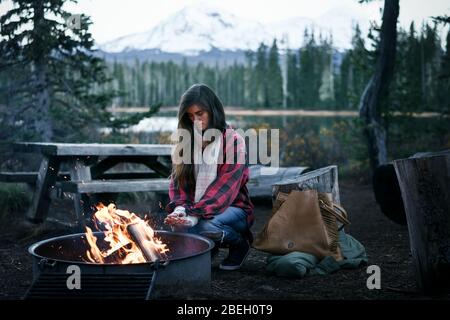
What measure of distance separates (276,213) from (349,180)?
26.5ft

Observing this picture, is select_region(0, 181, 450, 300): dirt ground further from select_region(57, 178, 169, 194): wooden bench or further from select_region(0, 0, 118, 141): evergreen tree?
select_region(0, 0, 118, 141): evergreen tree

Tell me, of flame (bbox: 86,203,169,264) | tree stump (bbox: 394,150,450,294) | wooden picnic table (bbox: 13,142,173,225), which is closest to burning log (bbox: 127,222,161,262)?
flame (bbox: 86,203,169,264)

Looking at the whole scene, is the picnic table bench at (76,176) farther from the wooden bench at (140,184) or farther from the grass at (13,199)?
the grass at (13,199)

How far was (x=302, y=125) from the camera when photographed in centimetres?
1827

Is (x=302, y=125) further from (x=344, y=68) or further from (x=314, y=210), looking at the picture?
(x=344, y=68)

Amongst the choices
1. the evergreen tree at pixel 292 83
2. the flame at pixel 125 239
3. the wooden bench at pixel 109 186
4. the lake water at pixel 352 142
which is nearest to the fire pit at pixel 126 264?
the flame at pixel 125 239

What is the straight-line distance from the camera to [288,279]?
4.51 meters

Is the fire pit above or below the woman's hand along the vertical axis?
below

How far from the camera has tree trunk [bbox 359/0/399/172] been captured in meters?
9.82

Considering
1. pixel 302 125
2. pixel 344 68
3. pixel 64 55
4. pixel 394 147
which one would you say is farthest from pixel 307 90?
pixel 64 55

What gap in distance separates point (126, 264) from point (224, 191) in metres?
1.25

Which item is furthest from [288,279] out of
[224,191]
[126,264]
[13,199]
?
[13,199]

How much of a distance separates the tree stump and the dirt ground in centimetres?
16

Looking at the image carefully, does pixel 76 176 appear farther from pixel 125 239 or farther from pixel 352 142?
pixel 352 142
